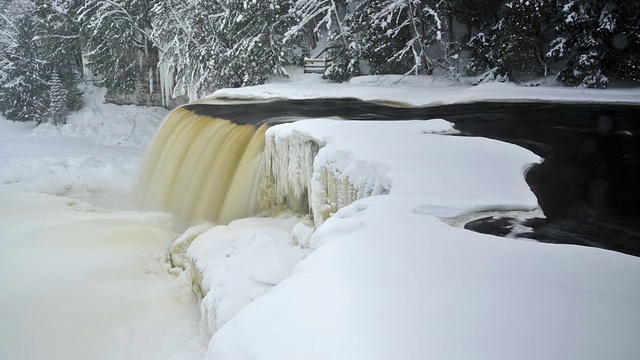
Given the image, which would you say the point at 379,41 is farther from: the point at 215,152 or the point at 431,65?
the point at 215,152

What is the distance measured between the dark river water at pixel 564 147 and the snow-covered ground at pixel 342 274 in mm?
269

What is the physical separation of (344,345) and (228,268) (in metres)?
2.50

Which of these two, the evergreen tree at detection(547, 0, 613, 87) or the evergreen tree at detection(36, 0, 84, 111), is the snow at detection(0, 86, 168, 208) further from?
the evergreen tree at detection(547, 0, 613, 87)

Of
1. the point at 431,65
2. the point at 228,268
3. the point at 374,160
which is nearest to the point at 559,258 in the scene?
the point at 374,160

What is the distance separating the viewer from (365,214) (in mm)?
2463

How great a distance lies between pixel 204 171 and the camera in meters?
6.97

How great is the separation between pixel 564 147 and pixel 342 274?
4.06m

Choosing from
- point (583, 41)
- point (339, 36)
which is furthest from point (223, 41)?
point (583, 41)

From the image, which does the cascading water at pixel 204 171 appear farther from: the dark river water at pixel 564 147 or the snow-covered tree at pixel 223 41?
the snow-covered tree at pixel 223 41

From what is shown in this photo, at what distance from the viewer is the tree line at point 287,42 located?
9.81m

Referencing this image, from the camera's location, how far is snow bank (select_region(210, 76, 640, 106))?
8.13m

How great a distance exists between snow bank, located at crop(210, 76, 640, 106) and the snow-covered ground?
162 millimetres

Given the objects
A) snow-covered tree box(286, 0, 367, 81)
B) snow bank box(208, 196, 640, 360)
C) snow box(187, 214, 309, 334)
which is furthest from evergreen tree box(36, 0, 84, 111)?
snow bank box(208, 196, 640, 360)

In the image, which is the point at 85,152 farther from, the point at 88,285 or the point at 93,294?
the point at 93,294
